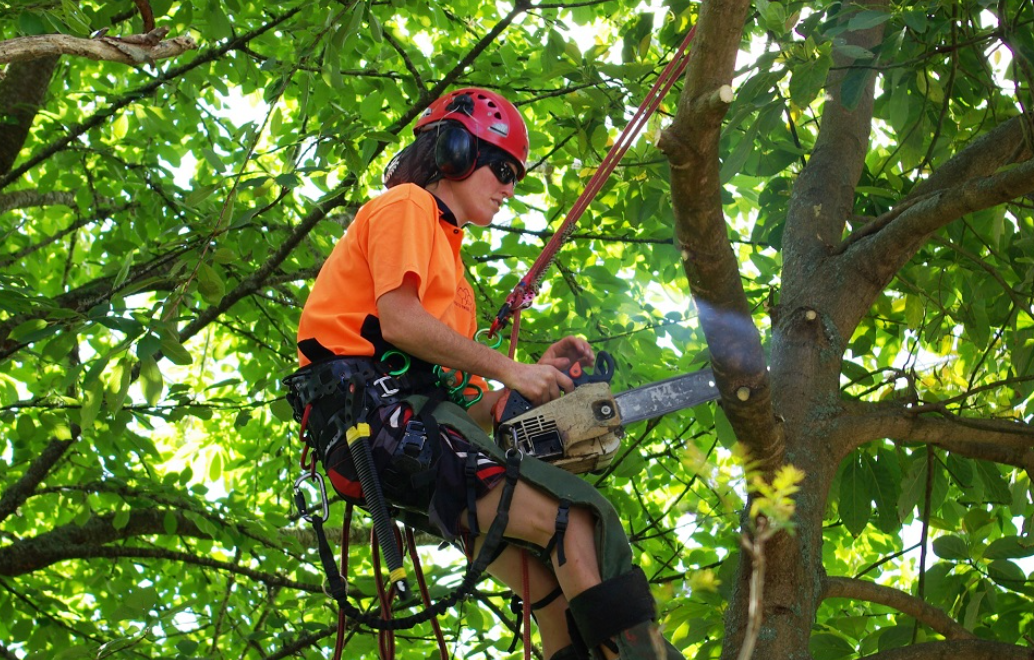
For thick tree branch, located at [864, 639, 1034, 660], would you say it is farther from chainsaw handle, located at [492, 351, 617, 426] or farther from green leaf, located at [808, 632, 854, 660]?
chainsaw handle, located at [492, 351, 617, 426]

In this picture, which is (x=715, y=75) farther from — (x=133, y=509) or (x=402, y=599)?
(x=133, y=509)

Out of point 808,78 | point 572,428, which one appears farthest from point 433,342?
point 808,78

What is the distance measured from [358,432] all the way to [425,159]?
871mm

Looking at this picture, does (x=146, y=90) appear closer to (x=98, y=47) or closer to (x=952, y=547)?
(x=98, y=47)

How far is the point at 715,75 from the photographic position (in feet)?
6.56

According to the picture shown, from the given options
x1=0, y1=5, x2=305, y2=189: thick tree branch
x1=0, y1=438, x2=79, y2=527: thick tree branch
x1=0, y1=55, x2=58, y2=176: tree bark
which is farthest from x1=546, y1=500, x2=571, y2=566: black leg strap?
x1=0, y1=55, x2=58, y2=176: tree bark

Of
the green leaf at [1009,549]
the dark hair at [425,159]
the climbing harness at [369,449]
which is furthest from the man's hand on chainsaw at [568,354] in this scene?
the green leaf at [1009,549]

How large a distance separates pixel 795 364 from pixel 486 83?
3088 millimetres

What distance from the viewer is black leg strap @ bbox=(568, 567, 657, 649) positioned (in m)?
2.31

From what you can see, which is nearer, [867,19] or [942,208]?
[942,208]

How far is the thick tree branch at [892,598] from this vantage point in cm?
261

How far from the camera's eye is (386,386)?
260 cm

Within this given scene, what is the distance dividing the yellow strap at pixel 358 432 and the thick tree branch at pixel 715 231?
0.79m

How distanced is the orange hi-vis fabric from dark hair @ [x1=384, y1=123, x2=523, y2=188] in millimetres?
224
